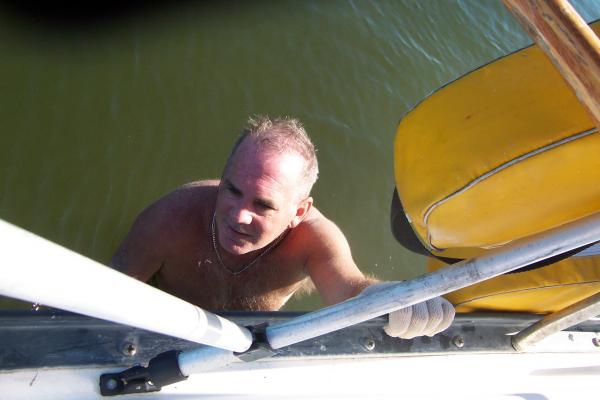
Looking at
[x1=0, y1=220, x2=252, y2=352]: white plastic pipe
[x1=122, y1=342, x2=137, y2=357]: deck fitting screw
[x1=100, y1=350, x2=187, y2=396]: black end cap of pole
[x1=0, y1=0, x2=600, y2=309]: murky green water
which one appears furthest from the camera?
[x1=0, y1=0, x2=600, y2=309]: murky green water

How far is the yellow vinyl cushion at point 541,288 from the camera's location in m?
Answer: 1.46

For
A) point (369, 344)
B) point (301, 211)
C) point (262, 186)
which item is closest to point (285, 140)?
point (262, 186)

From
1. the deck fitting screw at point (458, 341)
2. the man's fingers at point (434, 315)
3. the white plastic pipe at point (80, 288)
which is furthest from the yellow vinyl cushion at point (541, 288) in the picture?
the white plastic pipe at point (80, 288)

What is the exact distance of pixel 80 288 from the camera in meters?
0.56

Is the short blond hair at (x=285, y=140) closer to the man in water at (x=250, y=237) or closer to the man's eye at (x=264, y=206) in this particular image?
the man in water at (x=250, y=237)

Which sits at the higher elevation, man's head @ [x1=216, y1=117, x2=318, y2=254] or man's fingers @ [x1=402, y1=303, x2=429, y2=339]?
man's head @ [x1=216, y1=117, x2=318, y2=254]

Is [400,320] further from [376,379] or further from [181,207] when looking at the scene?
[181,207]

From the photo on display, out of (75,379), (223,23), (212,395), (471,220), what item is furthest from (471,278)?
(223,23)

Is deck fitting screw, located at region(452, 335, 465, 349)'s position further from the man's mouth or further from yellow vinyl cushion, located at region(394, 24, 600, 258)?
the man's mouth

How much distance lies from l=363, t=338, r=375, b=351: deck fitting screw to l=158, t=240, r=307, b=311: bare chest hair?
0.86 metres

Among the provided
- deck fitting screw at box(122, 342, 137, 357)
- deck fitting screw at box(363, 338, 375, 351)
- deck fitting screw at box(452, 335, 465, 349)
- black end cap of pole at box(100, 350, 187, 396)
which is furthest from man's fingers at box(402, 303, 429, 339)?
deck fitting screw at box(122, 342, 137, 357)

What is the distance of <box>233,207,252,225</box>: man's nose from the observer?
6.49 ft

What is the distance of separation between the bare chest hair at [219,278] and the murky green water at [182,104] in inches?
22.3

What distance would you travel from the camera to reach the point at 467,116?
40.7 inches
